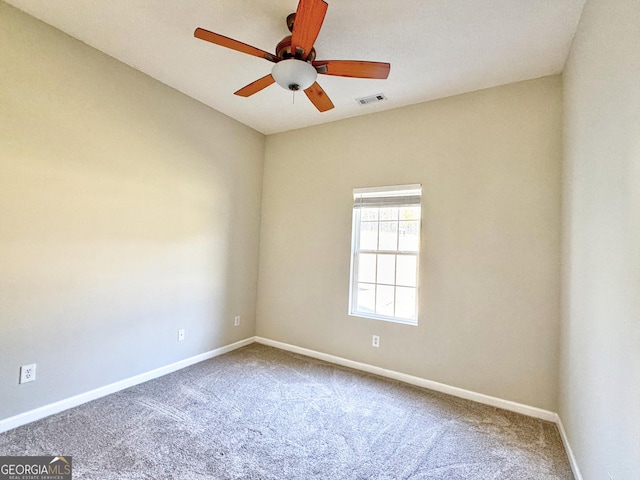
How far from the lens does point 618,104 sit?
51.3 inches

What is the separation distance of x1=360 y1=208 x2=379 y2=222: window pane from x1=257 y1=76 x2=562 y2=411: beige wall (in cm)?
16

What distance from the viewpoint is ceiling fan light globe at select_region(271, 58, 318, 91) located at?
1793 millimetres

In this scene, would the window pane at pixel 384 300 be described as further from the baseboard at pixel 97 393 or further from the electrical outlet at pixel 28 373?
the electrical outlet at pixel 28 373

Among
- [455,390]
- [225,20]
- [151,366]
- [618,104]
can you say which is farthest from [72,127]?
[455,390]

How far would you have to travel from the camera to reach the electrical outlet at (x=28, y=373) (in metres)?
2.06

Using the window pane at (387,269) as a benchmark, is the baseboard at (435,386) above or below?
below

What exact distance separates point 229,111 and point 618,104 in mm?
3271

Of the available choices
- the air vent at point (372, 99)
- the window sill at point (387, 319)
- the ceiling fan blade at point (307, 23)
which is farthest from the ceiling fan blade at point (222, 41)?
the window sill at point (387, 319)

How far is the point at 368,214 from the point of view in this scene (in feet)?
11.0

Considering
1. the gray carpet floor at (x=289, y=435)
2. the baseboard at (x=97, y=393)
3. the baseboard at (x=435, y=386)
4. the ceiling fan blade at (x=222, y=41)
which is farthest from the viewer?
the baseboard at (x=435, y=386)

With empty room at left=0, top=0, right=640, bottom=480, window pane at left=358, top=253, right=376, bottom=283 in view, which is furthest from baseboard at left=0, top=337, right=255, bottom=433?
window pane at left=358, top=253, right=376, bottom=283

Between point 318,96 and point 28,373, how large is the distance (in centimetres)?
284

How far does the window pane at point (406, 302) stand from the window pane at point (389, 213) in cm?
75

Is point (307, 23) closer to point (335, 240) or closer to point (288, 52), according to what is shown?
point (288, 52)
